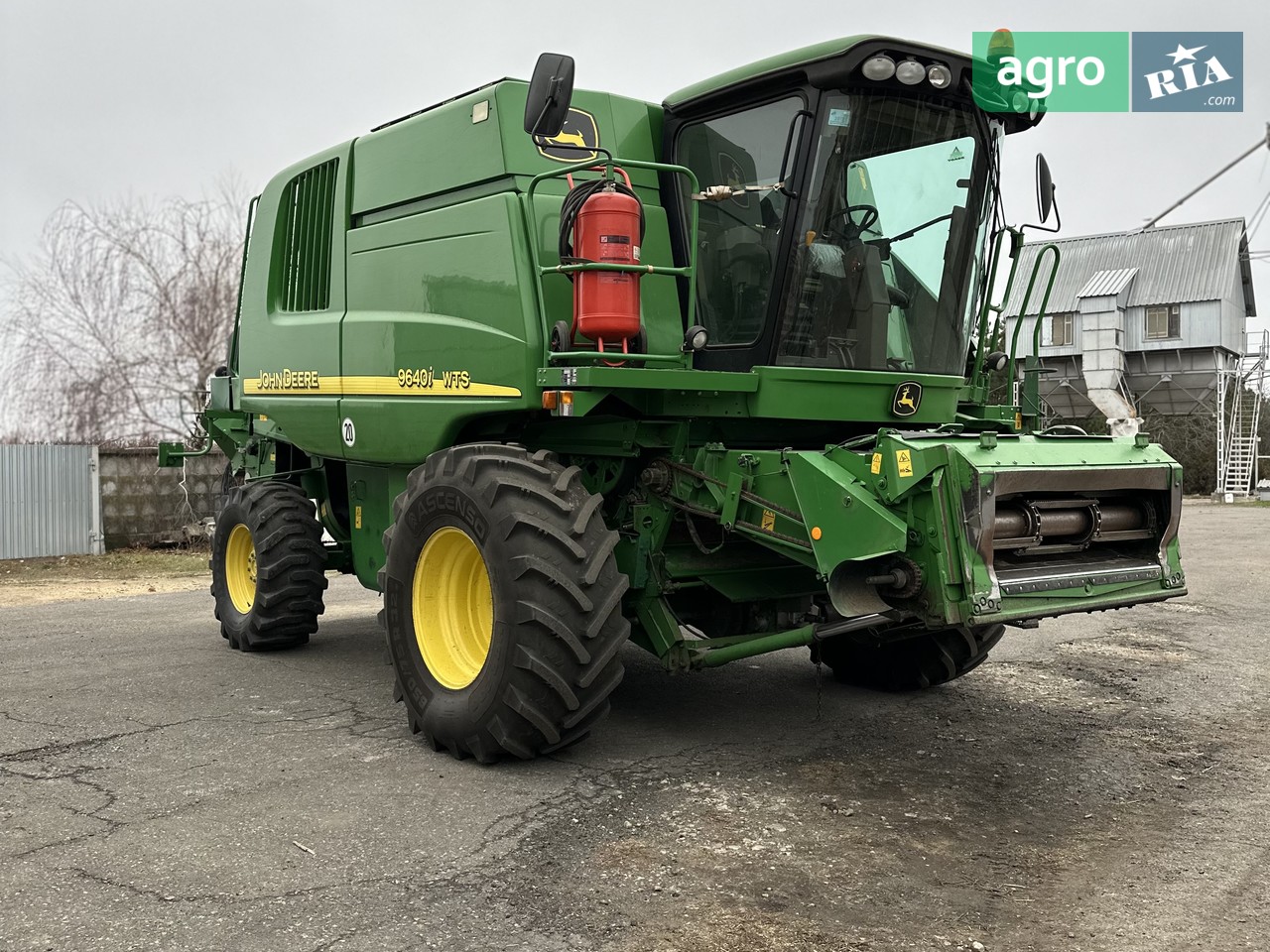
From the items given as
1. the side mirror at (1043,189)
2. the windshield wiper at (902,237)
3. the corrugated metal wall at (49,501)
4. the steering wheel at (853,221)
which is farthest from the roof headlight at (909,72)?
the corrugated metal wall at (49,501)

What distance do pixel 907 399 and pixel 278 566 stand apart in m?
4.28

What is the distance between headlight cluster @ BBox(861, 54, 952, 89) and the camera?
5207mm

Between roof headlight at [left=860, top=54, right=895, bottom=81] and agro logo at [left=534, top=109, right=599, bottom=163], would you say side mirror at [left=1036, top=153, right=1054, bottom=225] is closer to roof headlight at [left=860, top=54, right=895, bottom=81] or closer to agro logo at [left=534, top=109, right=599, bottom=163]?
roof headlight at [left=860, top=54, right=895, bottom=81]

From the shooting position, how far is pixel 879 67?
521 centimetres

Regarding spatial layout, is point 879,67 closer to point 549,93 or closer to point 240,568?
point 549,93

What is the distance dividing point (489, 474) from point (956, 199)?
2685 mm

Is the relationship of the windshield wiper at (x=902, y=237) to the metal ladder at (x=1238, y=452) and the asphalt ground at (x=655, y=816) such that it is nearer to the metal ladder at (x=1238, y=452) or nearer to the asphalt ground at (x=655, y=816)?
the asphalt ground at (x=655, y=816)

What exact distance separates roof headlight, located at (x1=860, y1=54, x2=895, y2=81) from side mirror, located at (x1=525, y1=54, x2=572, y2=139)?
1.32 meters

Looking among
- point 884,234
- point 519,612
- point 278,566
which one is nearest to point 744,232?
point 884,234

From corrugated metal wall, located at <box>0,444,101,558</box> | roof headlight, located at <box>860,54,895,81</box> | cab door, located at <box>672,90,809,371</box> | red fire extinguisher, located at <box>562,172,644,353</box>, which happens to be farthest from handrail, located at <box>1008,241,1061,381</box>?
corrugated metal wall, located at <box>0,444,101,558</box>

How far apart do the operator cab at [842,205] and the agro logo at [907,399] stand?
90mm

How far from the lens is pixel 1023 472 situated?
4.73 metres

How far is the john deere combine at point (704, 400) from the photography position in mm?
4887

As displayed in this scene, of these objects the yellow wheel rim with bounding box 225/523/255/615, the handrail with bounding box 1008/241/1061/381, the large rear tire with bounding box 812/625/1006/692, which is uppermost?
the handrail with bounding box 1008/241/1061/381
